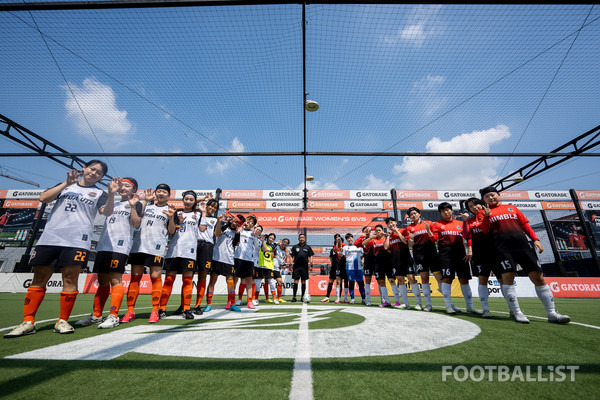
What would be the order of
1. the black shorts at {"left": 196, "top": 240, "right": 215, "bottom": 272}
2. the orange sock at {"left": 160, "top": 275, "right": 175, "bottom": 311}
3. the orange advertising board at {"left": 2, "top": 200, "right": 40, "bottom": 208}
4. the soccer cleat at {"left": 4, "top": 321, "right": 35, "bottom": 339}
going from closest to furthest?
the soccer cleat at {"left": 4, "top": 321, "right": 35, "bottom": 339} < the orange sock at {"left": 160, "top": 275, "right": 175, "bottom": 311} < the black shorts at {"left": 196, "top": 240, "right": 215, "bottom": 272} < the orange advertising board at {"left": 2, "top": 200, "right": 40, "bottom": 208}

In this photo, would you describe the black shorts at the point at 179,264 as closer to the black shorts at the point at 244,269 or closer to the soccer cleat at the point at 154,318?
the soccer cleat at the point at 154,318

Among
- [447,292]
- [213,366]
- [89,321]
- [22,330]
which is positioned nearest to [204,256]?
[89,321]

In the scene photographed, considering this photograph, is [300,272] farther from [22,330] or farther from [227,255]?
[22,330]

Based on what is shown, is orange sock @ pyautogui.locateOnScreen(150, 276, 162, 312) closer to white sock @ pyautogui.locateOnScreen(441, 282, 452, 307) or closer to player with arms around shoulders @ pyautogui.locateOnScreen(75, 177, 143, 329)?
player with arms around shoulders @ pyautogui.locateOnScreen(75, 177, 143, 329)

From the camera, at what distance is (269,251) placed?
23.7 ft

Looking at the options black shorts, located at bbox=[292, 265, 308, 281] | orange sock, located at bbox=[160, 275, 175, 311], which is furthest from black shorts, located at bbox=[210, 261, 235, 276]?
black shorts, located at bbox=[292, 265, 308, 281]

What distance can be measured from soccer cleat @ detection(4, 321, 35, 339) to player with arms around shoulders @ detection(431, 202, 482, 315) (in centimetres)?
563

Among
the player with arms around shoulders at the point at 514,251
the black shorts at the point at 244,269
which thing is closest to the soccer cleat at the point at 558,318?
the player with arms around shoulders at the point at 514,251

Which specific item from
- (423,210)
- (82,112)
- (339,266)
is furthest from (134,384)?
(423,210)

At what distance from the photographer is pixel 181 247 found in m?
3.97

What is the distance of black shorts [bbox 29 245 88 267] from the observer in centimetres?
268

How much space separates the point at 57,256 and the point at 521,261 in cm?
569

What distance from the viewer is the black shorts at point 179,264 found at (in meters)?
3.92

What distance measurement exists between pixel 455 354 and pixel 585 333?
2006 mm
